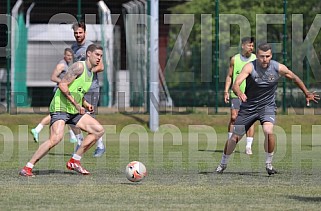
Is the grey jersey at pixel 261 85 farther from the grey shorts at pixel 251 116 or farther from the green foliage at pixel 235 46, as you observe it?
the green foliage at pixel 235 46

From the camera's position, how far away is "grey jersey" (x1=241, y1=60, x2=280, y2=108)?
13938 mm

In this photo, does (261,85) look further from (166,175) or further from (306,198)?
(306,198)

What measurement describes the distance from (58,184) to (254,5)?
1049 inches

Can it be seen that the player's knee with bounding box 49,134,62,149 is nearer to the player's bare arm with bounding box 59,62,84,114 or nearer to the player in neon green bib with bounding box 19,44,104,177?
the player in neon green bib with bounding box 19,44,104,177

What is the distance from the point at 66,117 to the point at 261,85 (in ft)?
9.92

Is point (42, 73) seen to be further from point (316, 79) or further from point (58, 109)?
point (58, 109)

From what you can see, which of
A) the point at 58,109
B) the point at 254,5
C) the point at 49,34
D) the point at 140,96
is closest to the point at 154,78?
the point at 140,96

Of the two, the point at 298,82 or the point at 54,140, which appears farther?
the point at 298,82

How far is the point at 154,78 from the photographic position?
25.2 metres

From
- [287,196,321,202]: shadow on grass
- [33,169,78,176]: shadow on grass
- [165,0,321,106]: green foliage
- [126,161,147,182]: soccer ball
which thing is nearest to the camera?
[287,196,321,202]: shadow on grass

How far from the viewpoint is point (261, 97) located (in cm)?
1419

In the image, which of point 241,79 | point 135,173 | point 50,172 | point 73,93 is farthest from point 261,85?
point 50,172

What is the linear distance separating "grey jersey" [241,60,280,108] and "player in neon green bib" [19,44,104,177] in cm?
236

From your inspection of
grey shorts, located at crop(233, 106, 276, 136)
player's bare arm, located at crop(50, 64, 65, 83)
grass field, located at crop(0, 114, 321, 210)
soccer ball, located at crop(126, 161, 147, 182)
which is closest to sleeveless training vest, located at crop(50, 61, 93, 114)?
grass field, located at crop(0, 114, 321, 210)
